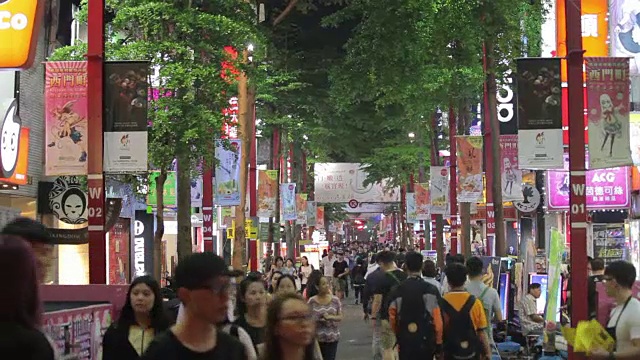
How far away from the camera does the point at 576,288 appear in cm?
1297

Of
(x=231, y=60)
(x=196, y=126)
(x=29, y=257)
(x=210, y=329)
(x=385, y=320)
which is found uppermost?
(x=231, y=60)

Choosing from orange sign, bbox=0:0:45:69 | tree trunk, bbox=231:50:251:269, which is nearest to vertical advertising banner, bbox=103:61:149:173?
orange sign, bbox=0:0:45:69

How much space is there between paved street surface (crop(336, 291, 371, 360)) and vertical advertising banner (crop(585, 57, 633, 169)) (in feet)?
27.4

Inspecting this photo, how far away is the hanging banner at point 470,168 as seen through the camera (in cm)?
2969

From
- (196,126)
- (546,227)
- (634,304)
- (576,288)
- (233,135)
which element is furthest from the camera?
(546,227)

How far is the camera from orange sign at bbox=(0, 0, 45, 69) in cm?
1098

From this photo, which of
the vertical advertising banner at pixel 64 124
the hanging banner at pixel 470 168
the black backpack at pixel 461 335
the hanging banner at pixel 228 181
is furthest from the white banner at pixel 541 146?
the hanging banner at pixel 470 168

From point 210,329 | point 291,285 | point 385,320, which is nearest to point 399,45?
point 385,320

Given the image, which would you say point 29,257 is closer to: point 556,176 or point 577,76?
point 577,76

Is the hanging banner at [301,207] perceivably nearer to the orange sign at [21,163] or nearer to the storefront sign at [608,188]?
the storefront sign at [608,188]

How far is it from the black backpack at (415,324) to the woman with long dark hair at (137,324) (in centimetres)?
383

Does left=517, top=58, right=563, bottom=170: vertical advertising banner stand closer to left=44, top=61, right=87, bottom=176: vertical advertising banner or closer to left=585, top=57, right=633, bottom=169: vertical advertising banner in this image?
left=585, top=57, right=633, bottom=169: vertical advertising banner

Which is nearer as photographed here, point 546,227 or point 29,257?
point 29,257

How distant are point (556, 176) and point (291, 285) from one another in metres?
17.0
